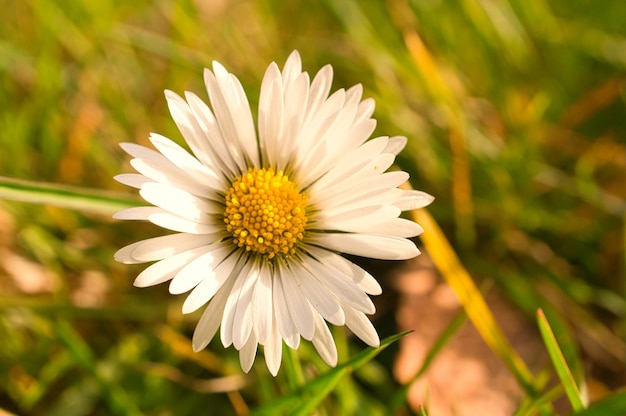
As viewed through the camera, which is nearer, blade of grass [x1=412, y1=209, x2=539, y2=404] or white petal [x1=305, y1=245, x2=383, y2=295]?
white petal [x1=305, y1=245, x2=383, y2=295]

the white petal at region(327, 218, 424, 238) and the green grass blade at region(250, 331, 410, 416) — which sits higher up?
the white petal at region(327, 218, 424, 238)

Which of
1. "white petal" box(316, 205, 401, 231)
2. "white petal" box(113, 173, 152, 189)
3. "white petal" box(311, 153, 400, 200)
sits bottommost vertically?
"white petal" box(316, 205, 401, 231)

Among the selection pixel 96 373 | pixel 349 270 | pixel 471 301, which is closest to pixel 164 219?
pixel 349 270

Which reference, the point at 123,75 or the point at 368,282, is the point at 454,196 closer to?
the point at 368,282

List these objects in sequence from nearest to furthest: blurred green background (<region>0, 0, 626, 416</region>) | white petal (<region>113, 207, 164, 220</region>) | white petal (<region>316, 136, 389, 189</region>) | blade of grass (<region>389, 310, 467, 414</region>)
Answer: white petal (<region>113, 207, 164, 220</region>) < white petal (<region>316, 136, 389, 189</region>) < blade of grass (<region>389, 310, 467, 414</region>) < blurred green background (<region>0, 0, 626, 416</region>)

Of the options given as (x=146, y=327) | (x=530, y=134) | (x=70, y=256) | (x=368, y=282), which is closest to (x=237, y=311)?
(x=368, y=282)

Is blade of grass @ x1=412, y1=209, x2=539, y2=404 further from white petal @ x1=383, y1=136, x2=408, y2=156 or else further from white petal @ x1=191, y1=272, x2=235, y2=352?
white petal @ x1=191, y1=272, x2=235, y2=352

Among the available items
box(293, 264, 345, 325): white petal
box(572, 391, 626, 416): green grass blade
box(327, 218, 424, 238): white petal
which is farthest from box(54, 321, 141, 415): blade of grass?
box(572, 391, 626, 416): green grass blade

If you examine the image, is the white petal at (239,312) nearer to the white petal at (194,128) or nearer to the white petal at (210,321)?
the white petal at (210,321)
